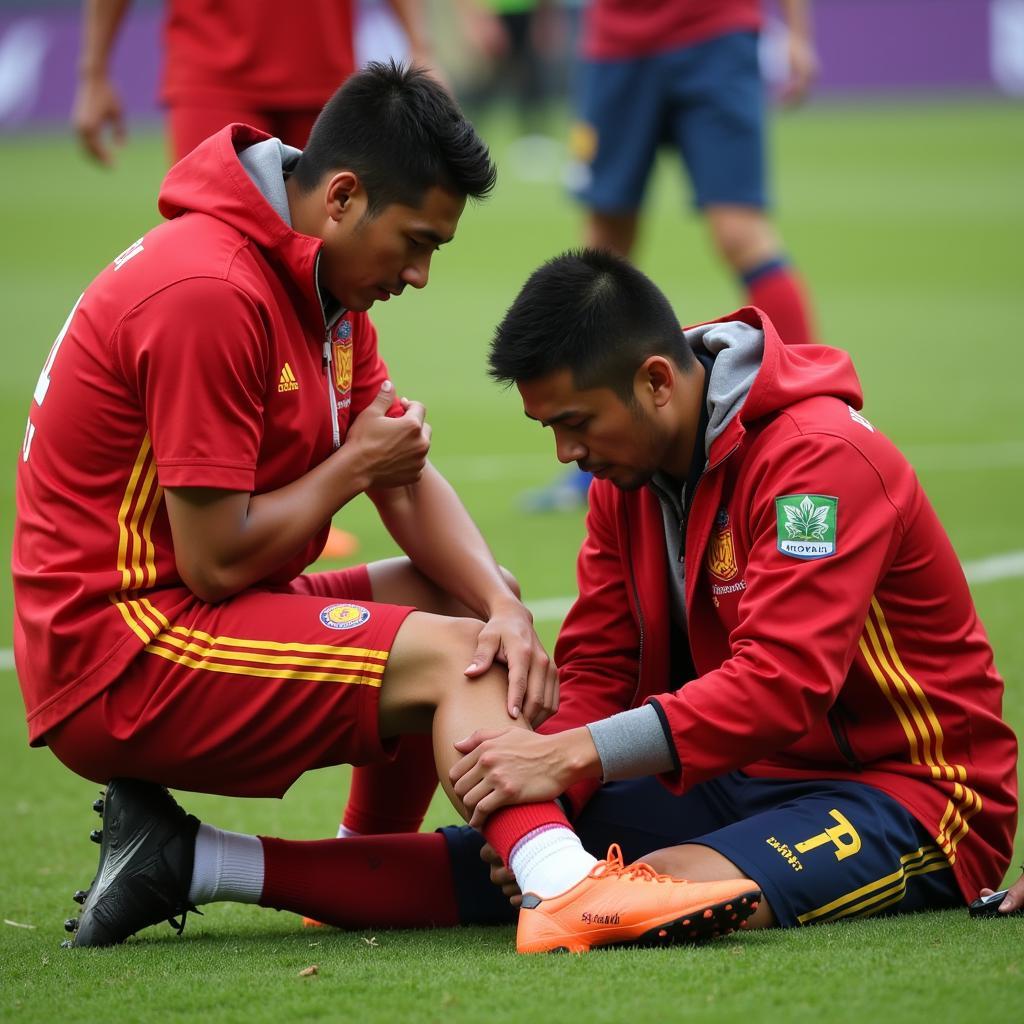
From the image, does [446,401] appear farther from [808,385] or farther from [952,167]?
[952,167]

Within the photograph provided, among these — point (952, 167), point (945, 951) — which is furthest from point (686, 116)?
point (952, 167)

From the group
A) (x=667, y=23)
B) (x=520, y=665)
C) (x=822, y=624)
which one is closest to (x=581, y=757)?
(x=520, y=665)

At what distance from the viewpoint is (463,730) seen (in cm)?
313

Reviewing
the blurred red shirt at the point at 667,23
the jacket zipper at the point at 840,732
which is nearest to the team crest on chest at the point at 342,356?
the jacket zipper at the point at 840,732

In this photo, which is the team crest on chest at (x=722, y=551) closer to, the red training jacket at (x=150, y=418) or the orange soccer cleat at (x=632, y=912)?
the orange soccer cleat at (x=632, y=912)

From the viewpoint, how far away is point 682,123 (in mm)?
6992

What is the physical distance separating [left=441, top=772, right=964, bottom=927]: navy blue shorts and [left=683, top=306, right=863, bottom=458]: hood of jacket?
661 millimetres

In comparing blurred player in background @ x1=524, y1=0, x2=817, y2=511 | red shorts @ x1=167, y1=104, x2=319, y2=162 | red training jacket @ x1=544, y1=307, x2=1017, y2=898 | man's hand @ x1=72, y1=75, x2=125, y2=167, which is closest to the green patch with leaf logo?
red training jacket @ x1=544, y1=307, x2=1017, y2=898

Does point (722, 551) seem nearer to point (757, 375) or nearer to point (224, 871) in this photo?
point (757, 375)

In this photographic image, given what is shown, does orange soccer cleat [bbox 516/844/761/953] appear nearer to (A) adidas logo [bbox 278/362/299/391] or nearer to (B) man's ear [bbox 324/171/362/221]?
(A) adidas logo [bbox 278/362/299/391]

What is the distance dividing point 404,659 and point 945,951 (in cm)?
102

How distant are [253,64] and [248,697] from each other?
10.4 ft

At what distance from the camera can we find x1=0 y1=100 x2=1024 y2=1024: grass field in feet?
8.69

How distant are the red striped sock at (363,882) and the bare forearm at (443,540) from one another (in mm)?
522
